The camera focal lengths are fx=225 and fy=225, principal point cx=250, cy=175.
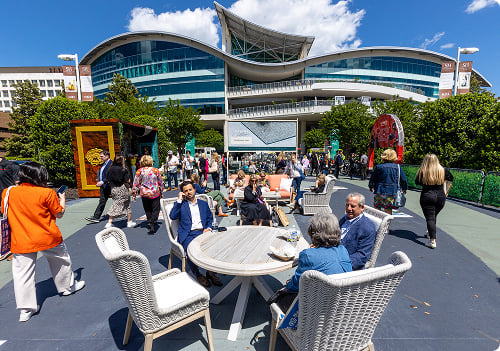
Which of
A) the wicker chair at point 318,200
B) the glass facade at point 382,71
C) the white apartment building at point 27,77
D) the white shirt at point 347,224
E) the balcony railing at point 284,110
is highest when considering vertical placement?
the white apartment building at point 27,77

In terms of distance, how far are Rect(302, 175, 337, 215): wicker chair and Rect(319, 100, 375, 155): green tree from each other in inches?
502

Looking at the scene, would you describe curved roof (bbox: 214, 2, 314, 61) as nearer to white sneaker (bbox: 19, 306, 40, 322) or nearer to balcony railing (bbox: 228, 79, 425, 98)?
balcony railing (bbox: 228, 79, 425, 98)

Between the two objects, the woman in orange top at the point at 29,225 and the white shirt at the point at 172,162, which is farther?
the white shirt at the point at 172,162

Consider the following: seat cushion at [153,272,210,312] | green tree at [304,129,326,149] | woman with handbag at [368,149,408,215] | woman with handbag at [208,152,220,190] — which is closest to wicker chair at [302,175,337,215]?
woman with handbag at [368,149,408,215]

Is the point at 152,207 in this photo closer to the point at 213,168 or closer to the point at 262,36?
the point at 213,168

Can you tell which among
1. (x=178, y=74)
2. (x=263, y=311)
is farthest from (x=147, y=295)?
(x=178, y=74)

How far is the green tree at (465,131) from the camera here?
7980mm

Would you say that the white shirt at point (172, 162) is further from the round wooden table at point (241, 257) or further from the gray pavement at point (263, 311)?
the round wooden table at point (241, 257)

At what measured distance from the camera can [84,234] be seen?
4.98m

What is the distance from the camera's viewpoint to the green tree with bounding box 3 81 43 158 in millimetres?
21859

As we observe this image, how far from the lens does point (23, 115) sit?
22359mm

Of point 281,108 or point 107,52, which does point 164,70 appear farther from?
point 281,108

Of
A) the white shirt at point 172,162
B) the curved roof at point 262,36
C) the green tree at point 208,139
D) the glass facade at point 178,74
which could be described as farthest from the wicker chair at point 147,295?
the curved roof at point 262,36

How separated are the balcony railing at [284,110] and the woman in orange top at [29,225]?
34.4 meters
